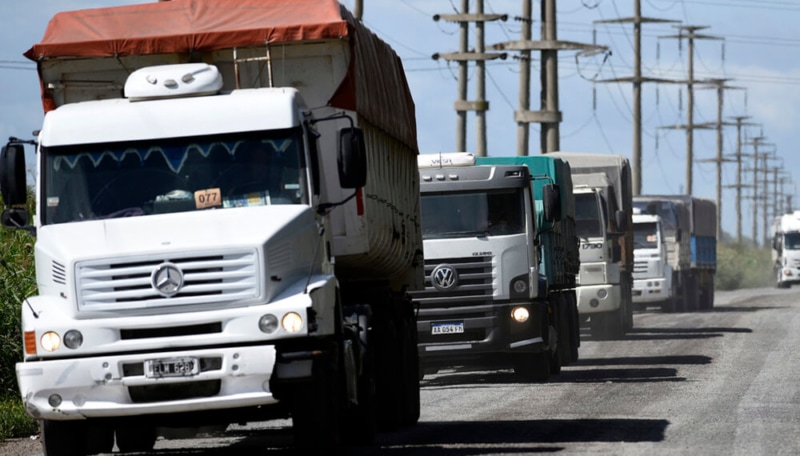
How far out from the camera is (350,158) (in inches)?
469

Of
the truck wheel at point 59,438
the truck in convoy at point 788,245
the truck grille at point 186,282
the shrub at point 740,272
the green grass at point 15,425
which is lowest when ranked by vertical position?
the shrub at point 740,272

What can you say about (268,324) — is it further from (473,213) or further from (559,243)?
(559,243)

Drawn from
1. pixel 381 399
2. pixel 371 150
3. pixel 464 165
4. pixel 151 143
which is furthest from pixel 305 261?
pixel 464 165

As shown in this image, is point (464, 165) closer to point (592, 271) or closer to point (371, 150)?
point (371, 150)

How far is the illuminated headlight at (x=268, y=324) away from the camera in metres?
11.2

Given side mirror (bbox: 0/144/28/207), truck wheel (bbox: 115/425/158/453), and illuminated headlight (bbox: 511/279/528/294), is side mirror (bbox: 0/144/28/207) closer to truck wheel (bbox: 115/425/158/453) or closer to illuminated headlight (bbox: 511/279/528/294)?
truck wheel (bbox: 115/425/158/453)

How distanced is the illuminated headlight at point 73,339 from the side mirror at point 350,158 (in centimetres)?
212

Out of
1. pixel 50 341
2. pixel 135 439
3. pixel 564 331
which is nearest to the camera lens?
pixel 50 341

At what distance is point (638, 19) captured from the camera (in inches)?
2773

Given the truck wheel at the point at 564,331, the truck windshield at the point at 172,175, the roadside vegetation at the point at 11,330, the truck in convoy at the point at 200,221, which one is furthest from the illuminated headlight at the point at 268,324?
the truck wheel at the point at 564,331

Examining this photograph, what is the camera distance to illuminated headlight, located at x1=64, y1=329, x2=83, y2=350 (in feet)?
37.1

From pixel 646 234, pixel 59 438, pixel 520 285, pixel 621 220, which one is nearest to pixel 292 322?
pixel 59 438

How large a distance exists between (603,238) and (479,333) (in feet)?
32.6

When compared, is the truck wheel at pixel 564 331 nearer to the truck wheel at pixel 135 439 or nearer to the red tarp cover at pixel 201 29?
the truck wheel at pixel 135 439
